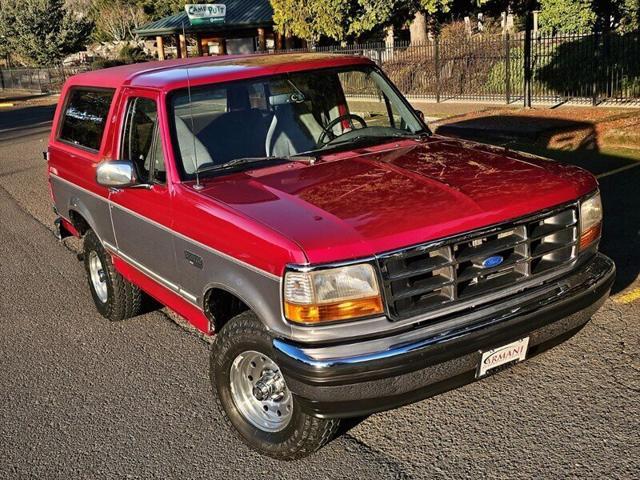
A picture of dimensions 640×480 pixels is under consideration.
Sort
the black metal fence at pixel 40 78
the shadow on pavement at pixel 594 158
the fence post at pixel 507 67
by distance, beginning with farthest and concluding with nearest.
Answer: the black metal fence at pixel 40 78, the fence post at pixel 507 67, the shadow on pavement at pixel 594 158

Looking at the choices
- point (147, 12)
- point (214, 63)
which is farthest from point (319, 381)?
point (147, 12)

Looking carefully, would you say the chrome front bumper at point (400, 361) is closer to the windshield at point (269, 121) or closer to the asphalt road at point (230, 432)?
the asphalt road at point (230, 432)

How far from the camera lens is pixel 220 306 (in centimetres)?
404

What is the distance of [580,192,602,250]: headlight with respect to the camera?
3768mm

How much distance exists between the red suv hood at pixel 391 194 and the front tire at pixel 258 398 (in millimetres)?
587

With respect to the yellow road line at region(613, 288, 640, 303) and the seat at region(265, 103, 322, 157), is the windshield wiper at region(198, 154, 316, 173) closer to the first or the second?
A: the seat at region(265, 103, 322, 157)

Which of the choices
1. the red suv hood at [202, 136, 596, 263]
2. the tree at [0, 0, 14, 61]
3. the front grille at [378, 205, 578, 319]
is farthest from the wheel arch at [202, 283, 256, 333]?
the tree at [0, 0, 14, 61]

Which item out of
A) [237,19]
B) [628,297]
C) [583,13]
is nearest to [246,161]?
[628,297]

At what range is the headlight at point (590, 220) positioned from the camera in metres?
3.77

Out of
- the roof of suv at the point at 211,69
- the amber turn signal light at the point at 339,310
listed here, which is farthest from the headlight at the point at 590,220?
the roof of suv at the point at 211,69

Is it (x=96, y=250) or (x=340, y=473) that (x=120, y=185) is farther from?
(x=340, y=473)

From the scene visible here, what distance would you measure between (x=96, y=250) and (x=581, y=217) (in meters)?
3.76

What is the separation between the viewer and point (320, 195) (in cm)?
362

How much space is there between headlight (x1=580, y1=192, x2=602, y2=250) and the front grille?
107mm
